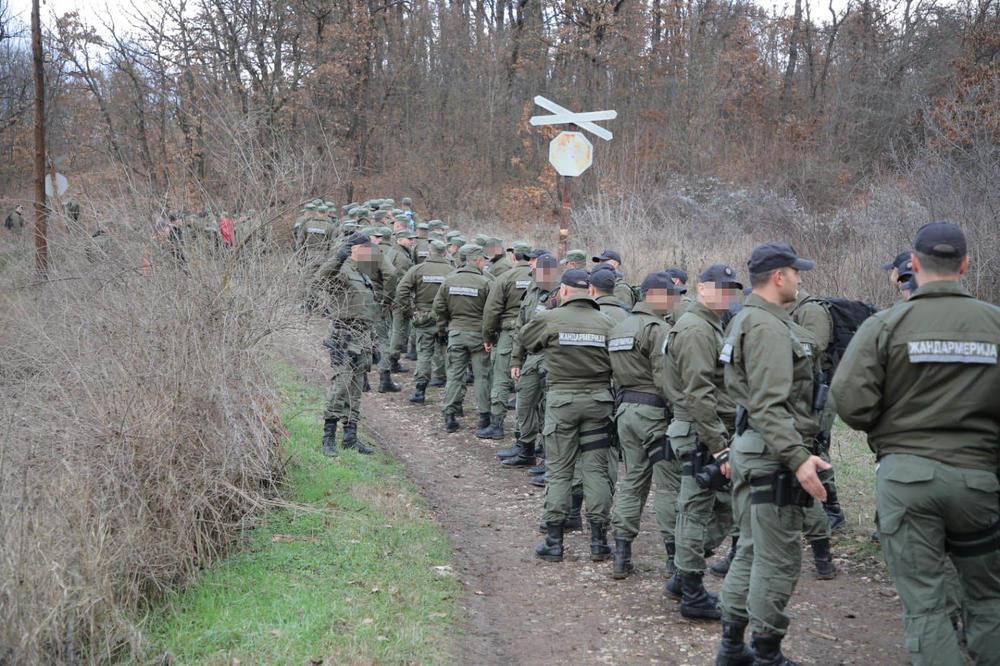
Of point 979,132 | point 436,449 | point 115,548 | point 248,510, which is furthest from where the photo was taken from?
point 979,132

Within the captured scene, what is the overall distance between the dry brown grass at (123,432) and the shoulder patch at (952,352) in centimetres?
483

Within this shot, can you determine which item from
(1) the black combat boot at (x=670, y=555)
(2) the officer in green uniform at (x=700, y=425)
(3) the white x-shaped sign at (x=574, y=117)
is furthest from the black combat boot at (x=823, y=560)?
(3) the white x-shaped sign at (x=574, y=117)

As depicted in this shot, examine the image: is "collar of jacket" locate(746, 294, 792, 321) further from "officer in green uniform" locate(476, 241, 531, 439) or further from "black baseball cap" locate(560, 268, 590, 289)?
"officer in green uniform" locate(476, 241, 531, 439)

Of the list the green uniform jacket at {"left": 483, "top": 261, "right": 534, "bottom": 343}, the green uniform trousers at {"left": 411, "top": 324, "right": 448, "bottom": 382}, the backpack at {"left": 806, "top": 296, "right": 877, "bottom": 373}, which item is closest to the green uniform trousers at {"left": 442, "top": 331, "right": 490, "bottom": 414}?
the green uniform jacket at {"left": 483, "top": 261, "right": 534, "bottom": 343}

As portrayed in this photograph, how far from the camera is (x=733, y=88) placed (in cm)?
2894

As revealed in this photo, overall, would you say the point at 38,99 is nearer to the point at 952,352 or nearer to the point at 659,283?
the point at 659,283

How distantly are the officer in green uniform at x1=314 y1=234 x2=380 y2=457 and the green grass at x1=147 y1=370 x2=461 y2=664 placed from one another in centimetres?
81

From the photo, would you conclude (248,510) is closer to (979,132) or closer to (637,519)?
(637,519)

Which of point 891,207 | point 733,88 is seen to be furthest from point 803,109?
point 891,207

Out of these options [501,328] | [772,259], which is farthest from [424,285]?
[772,259]

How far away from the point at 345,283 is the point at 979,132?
12.8 metres

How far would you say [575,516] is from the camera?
7.90 m

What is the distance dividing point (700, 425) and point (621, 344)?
1.28 meters

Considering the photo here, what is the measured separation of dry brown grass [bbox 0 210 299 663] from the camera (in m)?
5.45
